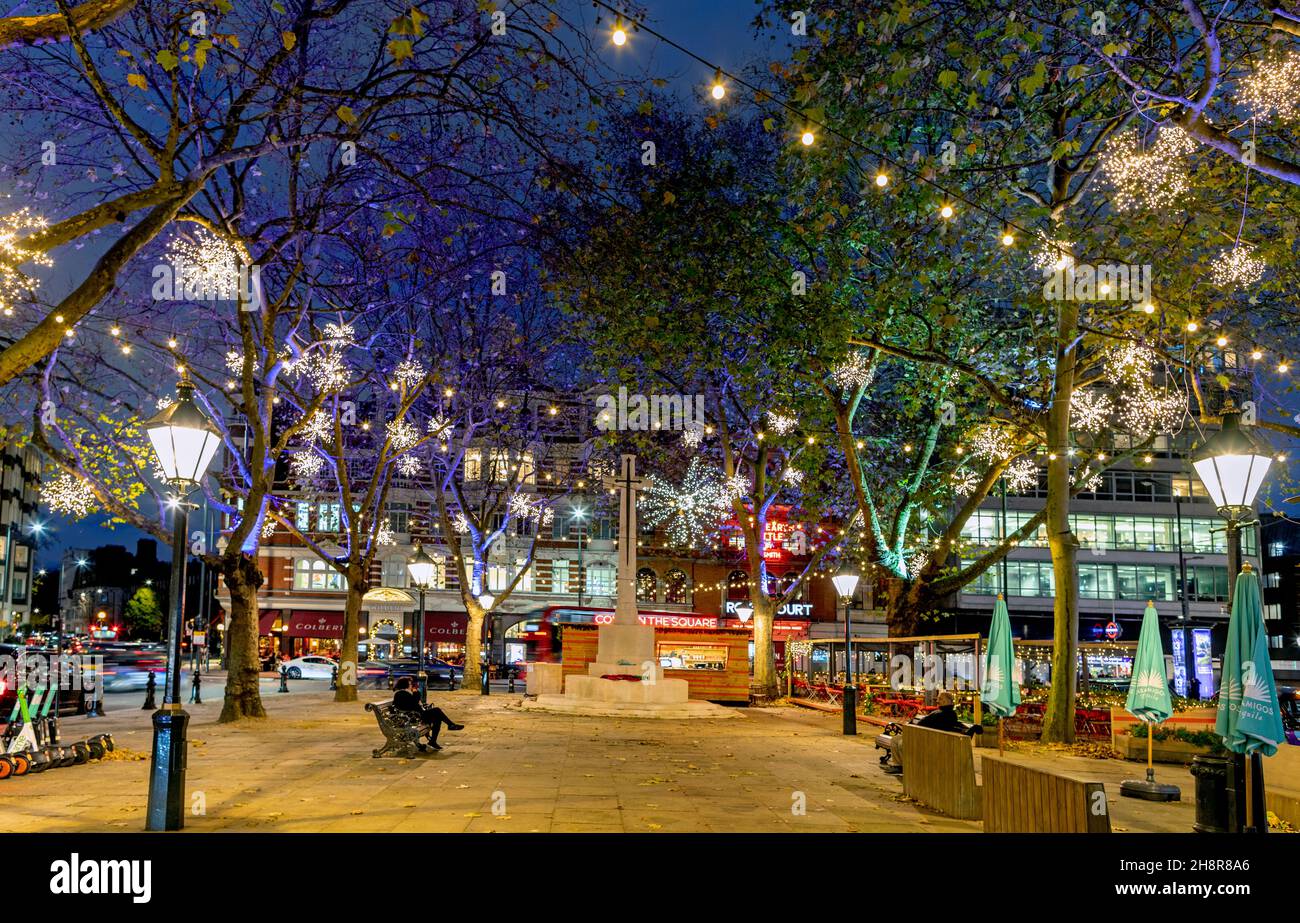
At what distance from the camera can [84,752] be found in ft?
42.8

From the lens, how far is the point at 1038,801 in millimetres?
7566

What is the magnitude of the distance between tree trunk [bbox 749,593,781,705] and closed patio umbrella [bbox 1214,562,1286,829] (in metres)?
22.6

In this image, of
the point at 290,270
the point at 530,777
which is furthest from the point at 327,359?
the point at 530,777

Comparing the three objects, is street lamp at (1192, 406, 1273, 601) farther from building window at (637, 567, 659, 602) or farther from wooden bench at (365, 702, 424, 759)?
building window at (637, 567, 659, 602)

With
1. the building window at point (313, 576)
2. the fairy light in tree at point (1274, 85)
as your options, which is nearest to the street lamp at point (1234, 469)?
the fairy light in tree at point (1274, 85)

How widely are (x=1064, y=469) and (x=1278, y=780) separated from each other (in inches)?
338

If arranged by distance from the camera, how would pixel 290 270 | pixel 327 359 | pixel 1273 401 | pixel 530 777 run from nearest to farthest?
1. pixel 530 777
2. pixel 1273 401
3. pixel 290 270
4. pixel 327 359

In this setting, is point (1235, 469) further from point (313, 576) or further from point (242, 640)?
point (313, 576)

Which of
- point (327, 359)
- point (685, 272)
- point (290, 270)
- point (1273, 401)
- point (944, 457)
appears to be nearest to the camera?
point (1273, 401)

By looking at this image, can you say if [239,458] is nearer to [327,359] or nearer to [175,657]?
[327,359]

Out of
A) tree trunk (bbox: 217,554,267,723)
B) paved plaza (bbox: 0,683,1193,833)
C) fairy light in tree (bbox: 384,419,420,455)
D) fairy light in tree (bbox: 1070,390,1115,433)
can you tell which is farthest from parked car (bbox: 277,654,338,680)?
fairy light in tree (bbox: 1070,390,1115,433)

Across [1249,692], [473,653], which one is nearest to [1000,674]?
[1249,692]

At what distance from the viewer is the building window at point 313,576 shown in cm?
5862

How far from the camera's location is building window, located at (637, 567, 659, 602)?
195ft
